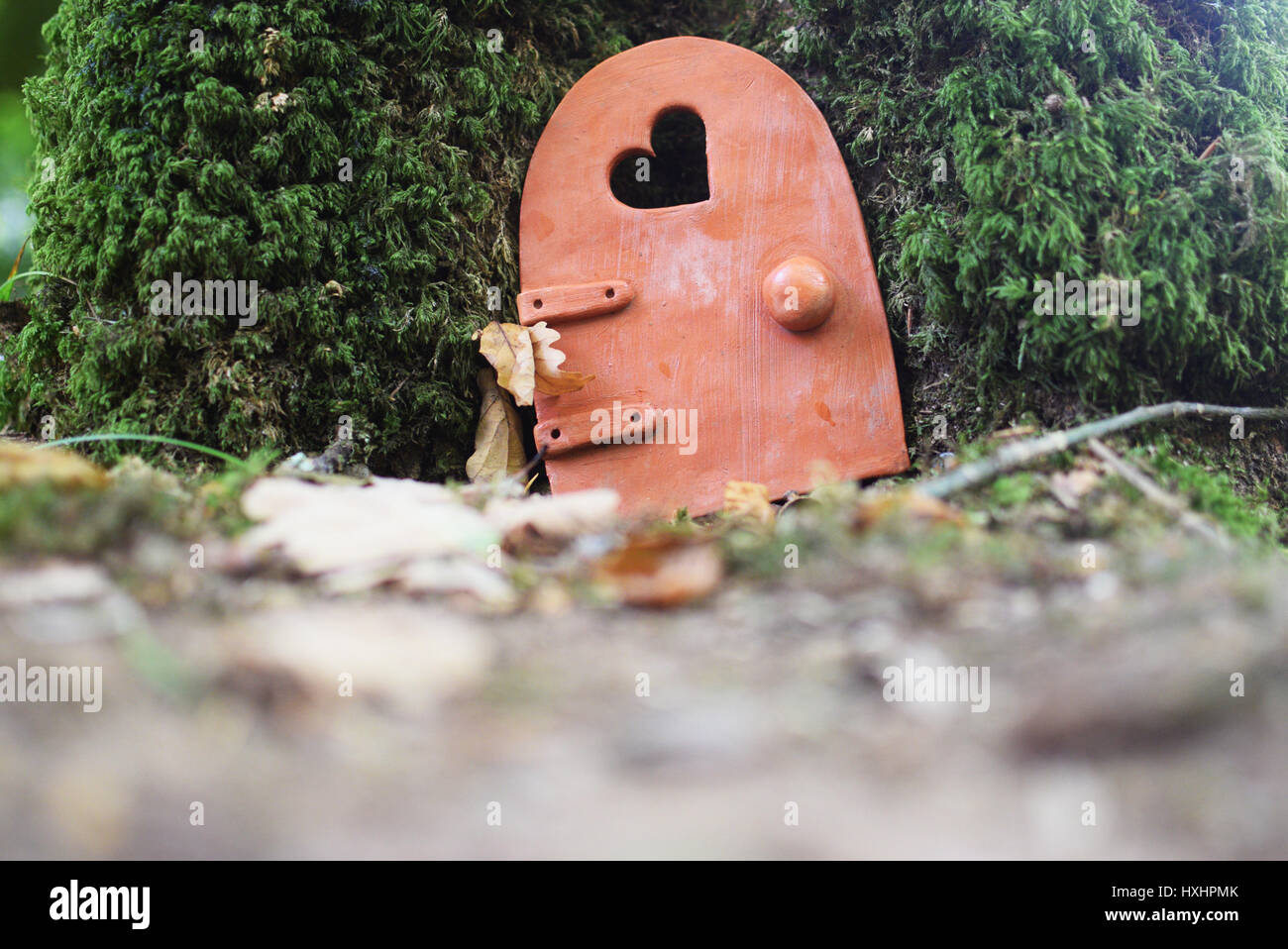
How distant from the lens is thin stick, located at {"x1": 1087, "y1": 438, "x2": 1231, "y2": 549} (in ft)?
4.89

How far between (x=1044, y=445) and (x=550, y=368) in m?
1.29

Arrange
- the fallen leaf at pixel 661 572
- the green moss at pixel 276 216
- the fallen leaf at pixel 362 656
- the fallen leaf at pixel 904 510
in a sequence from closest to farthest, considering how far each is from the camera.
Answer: the fallen leaf at pixel 362 656 → the fallen leaf at pixel 661 572 → the fallen leaf at pixel 904 510 → the green moss at pixel 276 216

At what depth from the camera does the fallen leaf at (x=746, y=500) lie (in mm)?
2104

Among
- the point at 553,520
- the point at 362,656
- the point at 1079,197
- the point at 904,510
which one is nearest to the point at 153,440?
the point at 553,520

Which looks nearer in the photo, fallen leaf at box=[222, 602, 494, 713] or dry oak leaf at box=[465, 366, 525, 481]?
fallen leaf at box=[222, 602, 494, 713]

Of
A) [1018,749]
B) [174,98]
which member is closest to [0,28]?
[174,98]

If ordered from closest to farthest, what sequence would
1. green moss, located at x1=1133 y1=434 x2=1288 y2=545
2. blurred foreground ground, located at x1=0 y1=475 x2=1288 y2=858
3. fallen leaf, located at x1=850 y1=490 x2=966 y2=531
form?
1. blurred foreground ground, located at x1=0 y1=475 x2=1288 y2=858
2. fallen leaf, located at x1=850 y1=490 x2=966 y2=531
3. green moss, located at x1=1133 y1=434 x2=1288 y2=545

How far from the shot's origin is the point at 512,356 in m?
2.46

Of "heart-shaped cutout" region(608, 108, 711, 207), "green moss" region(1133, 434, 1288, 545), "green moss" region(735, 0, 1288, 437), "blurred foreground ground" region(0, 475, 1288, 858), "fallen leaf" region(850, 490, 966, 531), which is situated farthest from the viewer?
"heart-shaped cutout" region(608, 108, 711, 207)

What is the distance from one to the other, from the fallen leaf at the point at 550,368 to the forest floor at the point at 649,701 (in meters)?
1.05

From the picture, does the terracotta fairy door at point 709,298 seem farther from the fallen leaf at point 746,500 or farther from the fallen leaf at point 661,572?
the fallen leaf at point 661,572

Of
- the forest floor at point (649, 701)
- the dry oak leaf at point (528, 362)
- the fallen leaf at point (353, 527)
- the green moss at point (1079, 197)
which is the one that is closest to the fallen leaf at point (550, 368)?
the dry oak leaf at point (528, 362)

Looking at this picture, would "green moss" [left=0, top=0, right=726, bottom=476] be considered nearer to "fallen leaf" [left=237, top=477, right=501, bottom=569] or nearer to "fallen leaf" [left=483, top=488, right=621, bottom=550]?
"fallen leaf" [left=237, top=477, right=501, bottom=569]

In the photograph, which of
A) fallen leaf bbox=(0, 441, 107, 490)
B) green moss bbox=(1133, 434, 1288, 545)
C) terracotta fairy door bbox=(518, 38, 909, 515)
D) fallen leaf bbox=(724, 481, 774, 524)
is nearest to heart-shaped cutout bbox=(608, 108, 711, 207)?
terracotta fairy door bbox=(518, 38, 909, 515)
